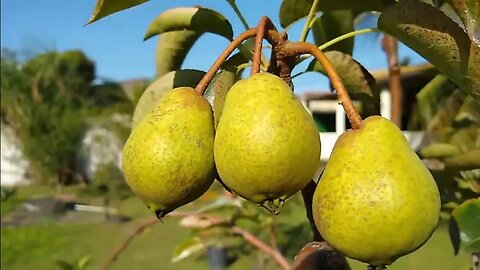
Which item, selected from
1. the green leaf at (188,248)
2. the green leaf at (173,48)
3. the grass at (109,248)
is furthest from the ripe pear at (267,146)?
the grass at (109,248)

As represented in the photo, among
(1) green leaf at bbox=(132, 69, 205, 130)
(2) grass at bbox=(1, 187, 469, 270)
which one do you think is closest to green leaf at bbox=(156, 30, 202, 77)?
(1) green leaf at bbox=(132, 69, 205, 130)

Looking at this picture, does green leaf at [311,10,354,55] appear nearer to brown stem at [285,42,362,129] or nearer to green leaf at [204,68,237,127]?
green leaf at [204,68,237,127]

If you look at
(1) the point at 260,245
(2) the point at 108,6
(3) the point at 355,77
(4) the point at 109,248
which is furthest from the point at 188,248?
(4) the point at 109,248

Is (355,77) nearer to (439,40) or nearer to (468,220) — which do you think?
(439,40)

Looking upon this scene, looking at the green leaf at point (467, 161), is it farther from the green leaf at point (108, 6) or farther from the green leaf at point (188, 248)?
the green leaf at point (188, 248)

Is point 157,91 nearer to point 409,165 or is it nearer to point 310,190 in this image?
point 310,190
